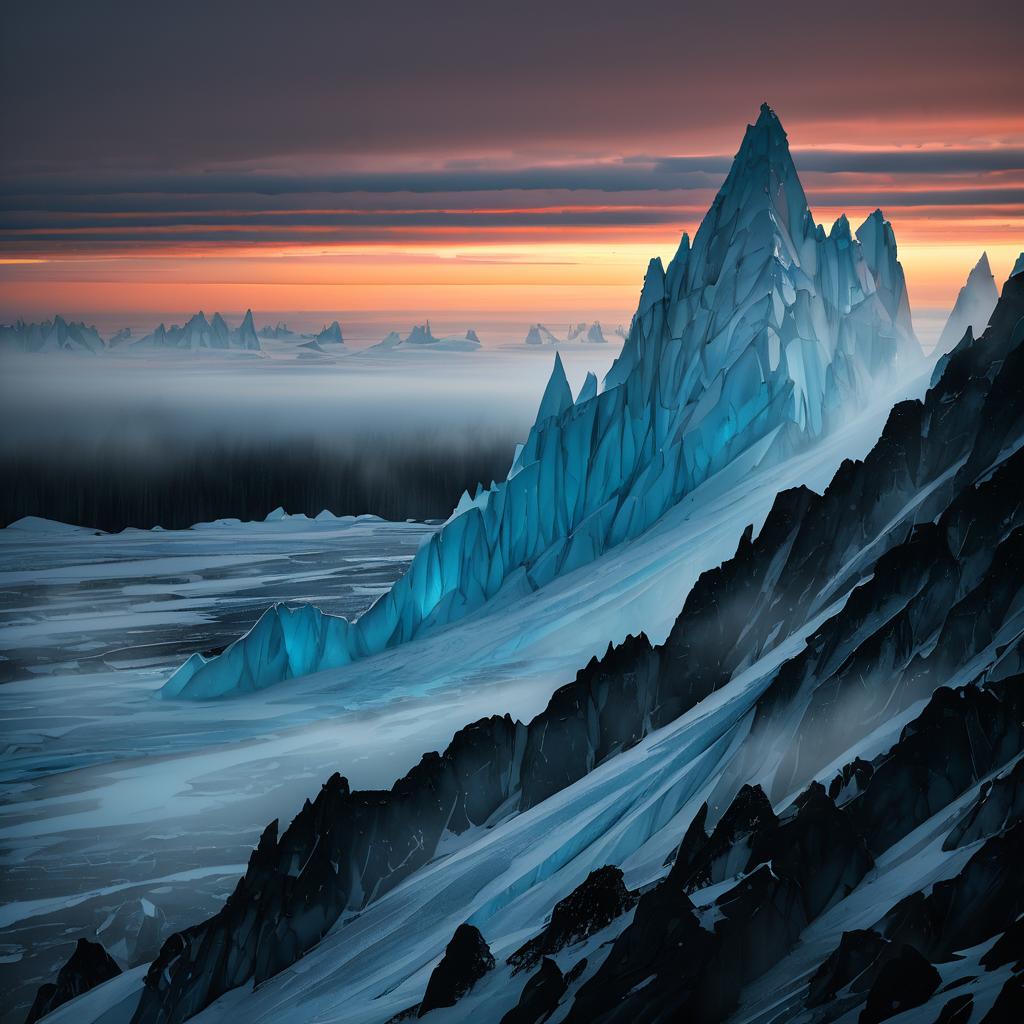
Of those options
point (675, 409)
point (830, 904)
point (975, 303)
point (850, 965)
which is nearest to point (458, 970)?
point (830, 904)

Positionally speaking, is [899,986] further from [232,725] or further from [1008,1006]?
[232,725]

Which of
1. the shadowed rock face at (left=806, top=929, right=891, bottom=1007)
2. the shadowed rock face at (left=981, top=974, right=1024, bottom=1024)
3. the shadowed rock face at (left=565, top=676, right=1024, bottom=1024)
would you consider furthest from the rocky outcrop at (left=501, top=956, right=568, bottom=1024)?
the shadowed rock face at (left=981, top=974, right=1024, bottom=1024)

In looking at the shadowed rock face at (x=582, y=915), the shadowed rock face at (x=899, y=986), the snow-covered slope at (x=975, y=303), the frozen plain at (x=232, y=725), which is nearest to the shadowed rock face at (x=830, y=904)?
the shadowed rock face at (x=899, y=986)

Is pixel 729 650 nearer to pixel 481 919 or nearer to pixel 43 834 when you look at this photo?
pixel 481 919

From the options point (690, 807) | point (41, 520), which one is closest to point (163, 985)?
point (690, 807)

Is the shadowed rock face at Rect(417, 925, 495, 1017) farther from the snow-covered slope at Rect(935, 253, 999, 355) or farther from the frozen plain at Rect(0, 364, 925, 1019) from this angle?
the snow-covered slope at Rect(935, 253, 999, 355)

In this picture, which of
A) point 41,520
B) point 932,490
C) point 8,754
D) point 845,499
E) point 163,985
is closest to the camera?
point 163,985

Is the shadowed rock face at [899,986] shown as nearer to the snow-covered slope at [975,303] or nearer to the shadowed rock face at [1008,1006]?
the shadowed rock face at [1008,1006]
